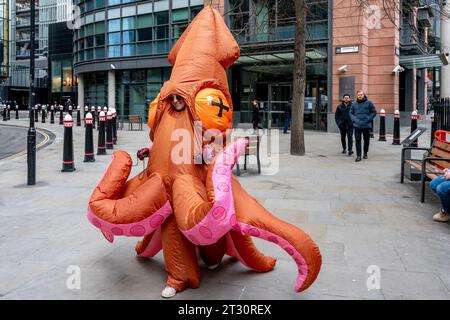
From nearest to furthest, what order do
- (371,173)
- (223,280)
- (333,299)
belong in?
(333,299) → (223,280) → (371,173)

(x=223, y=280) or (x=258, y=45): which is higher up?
(x=258, y=45)

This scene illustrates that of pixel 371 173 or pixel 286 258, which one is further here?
pixel 371 173

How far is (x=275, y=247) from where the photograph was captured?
477 centimetres

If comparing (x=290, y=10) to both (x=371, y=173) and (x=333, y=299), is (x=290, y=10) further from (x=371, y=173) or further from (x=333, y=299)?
(x=333, y=299)

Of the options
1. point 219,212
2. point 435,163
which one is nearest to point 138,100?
point 435,163

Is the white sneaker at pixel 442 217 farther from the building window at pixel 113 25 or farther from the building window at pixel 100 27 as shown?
the building window at pixel 100 27

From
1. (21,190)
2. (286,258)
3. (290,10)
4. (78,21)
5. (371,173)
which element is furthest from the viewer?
(78,21)

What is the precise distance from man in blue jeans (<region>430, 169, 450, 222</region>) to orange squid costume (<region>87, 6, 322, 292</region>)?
2640mm

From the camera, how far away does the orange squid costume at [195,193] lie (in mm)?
3283

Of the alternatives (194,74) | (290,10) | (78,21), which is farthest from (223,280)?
(78,21)

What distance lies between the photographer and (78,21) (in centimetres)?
3497

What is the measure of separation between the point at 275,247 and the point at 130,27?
93.1ft
